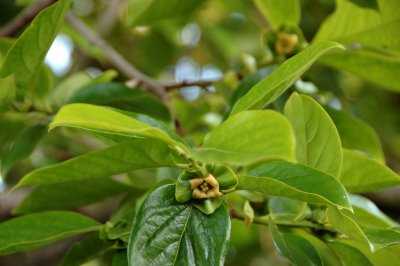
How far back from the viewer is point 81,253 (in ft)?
2.23

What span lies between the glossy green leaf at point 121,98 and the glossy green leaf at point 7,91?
81mm

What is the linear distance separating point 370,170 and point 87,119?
1.11 feet

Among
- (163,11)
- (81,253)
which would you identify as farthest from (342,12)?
(81,253)

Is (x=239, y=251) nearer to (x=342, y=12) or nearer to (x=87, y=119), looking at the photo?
(x=342, y=12)

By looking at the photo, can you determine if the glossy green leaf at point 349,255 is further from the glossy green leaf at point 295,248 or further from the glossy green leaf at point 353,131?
the glossy green leaf at point 353,131

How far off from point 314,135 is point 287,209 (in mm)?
122

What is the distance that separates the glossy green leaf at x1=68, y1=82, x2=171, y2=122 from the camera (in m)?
0.80

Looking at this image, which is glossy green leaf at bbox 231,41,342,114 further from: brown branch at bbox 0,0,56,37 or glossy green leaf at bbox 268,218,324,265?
brown branch at bbox 0,0,56,37

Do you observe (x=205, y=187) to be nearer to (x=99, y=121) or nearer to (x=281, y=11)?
(x=99, y=121)

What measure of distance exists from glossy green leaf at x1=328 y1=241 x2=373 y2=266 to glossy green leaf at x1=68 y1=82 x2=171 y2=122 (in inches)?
12.3

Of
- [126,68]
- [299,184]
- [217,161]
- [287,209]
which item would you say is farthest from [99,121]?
[126,68]

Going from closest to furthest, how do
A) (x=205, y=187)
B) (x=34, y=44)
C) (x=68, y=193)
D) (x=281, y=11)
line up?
(x=205, y=187) → (x=34, y=44) → (x=68, y=193) → (x=281, y=11)

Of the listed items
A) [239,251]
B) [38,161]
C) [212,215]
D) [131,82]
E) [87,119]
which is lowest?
[239,251]

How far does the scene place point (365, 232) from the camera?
56cm
